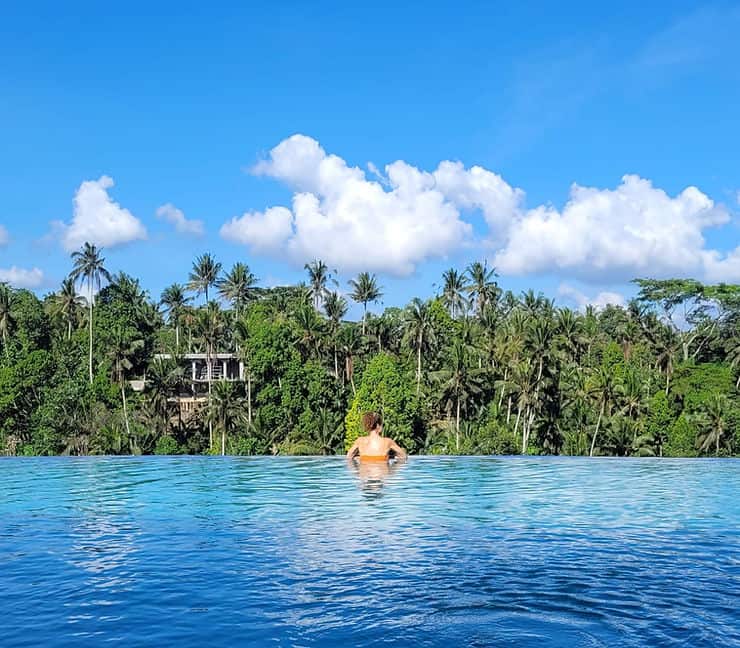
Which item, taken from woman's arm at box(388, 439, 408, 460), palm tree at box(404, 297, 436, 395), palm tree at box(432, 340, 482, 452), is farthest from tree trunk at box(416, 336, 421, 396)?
woman's arm at box(388, 439, 408, 460)

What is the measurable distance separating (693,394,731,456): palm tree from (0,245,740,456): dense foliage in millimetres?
108

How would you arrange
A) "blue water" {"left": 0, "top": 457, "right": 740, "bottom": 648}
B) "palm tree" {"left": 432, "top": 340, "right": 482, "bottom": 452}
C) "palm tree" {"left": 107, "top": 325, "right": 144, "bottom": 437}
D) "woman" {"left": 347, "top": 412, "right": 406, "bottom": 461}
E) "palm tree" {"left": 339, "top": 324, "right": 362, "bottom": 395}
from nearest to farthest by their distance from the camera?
"blue water" {"left": 0, "top": 457, "right": 740, "bottom": 648} → "woman" {"left": 347, "top": 412, "right": 406, "bottom": 461} → "palm tree" {"left": 432, "top": 340, "right": 482, "bottom": 452} → "palm tree" {"left": 107, "top": 325, "right": 144, "bottom": 437} → "palm tree" {"left": 339, "top": 324, "right": 362, "bottom": 395}

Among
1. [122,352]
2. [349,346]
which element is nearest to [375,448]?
[122,352]

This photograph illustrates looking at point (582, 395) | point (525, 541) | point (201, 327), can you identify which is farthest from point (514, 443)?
point (525, 541)

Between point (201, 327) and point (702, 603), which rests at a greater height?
point (201, 327)

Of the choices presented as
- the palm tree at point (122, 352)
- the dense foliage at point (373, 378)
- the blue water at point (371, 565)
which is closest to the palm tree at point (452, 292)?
the dense foliage at point (373, 378)

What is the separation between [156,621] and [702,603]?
444cm

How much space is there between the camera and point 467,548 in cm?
936

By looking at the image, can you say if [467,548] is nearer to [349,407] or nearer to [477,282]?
[349,407]

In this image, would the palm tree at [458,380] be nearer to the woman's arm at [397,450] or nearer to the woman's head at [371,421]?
the woman's arm at [397,450]

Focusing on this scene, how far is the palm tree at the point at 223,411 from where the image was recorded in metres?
52.2

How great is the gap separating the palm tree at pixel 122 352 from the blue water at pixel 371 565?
1541 inches

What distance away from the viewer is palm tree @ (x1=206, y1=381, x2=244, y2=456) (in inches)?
2057

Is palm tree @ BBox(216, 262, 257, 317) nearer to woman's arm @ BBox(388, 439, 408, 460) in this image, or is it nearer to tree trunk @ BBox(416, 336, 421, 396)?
tree trunk @ BBox(416, 336, 421, 396)
